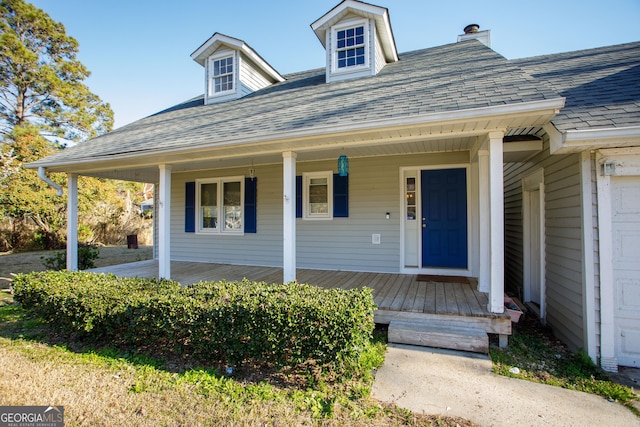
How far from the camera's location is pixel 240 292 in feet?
10.6

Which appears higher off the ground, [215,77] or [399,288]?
[215,77]

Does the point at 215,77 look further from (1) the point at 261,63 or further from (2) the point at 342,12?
(2) the point at 342,12

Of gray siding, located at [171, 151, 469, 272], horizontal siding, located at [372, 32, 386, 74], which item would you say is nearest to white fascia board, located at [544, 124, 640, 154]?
gray siding, located at [171, 151, 469, 272]

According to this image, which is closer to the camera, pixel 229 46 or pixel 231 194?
pixel 231 194

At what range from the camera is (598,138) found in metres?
2.97

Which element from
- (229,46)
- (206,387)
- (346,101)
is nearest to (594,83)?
(346,101)

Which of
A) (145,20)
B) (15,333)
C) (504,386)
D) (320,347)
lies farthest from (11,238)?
(504,386)

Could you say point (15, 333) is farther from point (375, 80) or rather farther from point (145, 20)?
point (145, 20)

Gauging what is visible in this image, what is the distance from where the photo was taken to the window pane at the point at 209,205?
753 centimetres

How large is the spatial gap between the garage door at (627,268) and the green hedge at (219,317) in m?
2.54

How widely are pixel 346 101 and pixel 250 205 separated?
3.35 metres

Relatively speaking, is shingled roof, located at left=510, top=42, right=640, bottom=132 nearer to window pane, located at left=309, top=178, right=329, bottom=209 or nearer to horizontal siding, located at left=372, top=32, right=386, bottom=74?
horizontal siding, located at left=372, top=32, right=386, bottom=74

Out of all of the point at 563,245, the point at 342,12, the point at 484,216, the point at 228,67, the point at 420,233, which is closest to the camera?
the point at 563,245

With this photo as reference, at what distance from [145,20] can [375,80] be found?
243 inches
